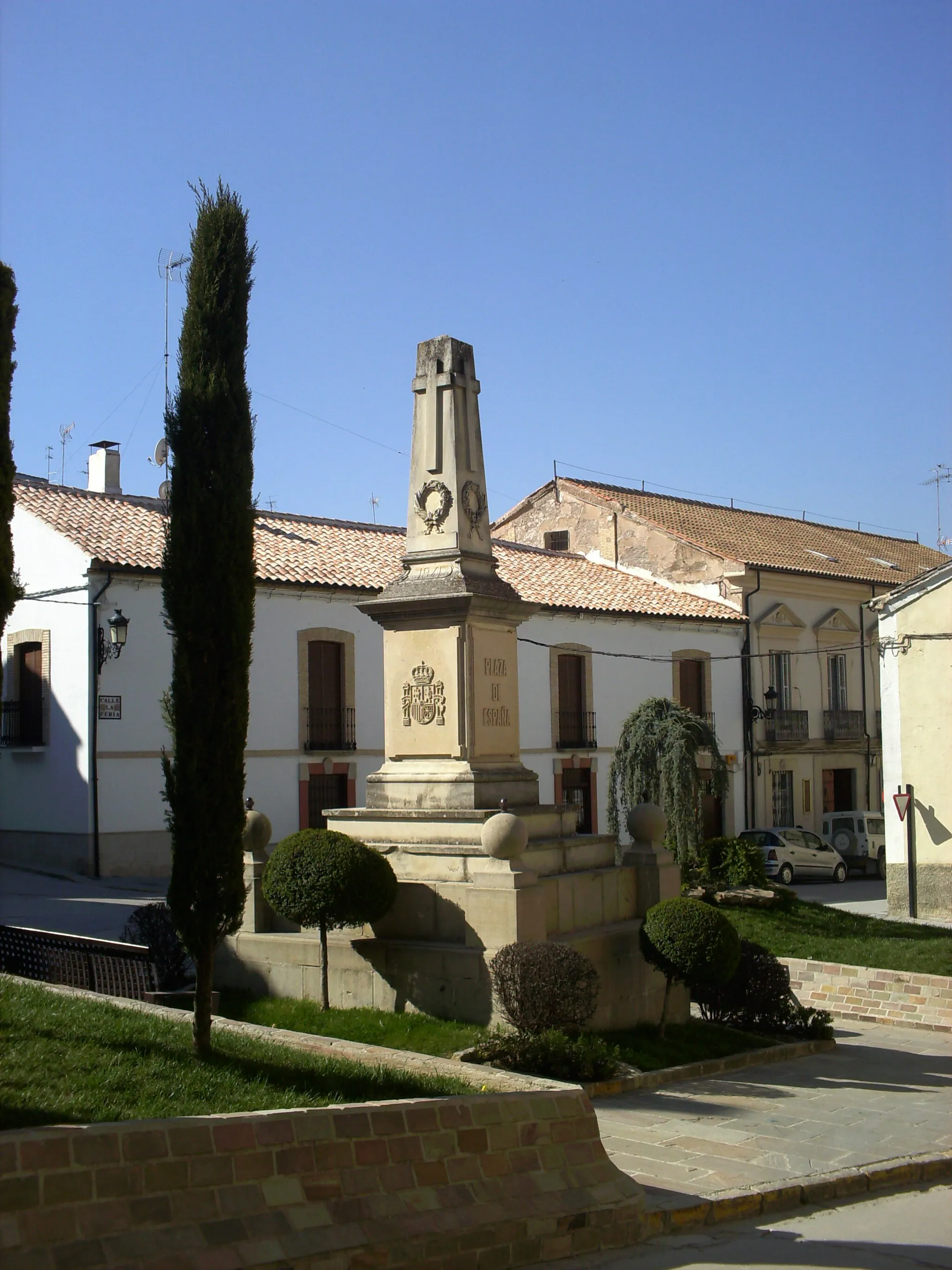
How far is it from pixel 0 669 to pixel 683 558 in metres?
27.8

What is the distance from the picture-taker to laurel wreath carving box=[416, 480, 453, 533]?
10711 mm

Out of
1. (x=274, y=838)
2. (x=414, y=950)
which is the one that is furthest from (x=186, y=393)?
(x=274, y=838)

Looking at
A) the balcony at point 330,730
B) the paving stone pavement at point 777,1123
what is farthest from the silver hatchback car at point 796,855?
the paving stone pavement at point 777,1123

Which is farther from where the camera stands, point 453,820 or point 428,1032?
point 453,820

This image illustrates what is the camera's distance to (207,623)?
23.1 feet

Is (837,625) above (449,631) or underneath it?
above

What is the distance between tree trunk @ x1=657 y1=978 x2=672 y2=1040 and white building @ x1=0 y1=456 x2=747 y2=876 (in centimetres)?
741

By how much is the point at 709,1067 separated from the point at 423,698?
357 centimetres

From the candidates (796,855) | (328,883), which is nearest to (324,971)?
(328,883)

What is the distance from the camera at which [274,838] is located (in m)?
22.3

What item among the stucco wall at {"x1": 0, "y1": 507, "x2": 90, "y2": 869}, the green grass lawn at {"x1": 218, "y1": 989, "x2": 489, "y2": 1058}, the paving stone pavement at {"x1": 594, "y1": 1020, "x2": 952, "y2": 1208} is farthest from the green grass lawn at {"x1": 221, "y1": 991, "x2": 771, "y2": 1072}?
the stucco wall at {"x1": 0, "y1": 507, "x2": 90, "y2": 869}

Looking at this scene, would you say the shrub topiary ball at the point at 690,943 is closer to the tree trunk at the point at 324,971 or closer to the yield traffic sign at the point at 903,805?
the tree trunk at the point at 324,971

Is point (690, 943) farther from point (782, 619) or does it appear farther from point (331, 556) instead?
point (782, 619)

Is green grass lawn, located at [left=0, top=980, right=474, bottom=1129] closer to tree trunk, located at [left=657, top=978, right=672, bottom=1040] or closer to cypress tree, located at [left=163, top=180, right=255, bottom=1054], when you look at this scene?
cypress tree, located at [left=163, top=180, right=255, bottom=1054]
